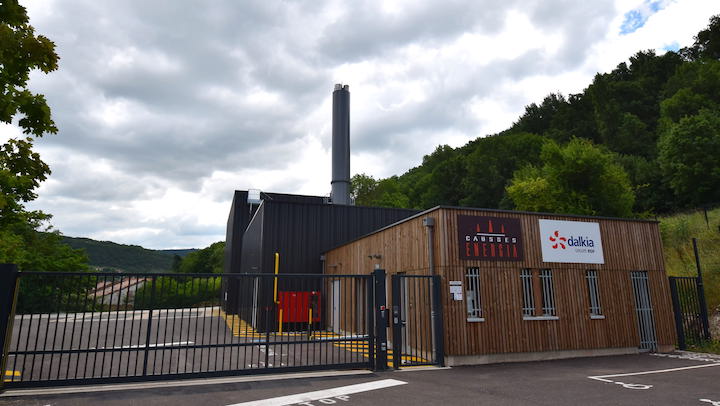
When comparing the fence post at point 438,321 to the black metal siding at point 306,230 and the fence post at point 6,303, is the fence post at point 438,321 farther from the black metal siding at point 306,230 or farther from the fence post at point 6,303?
the black metal siding at point 306,230

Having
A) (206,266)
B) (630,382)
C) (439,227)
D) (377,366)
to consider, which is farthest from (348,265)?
(206,266)

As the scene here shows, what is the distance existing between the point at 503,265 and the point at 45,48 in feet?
36.9

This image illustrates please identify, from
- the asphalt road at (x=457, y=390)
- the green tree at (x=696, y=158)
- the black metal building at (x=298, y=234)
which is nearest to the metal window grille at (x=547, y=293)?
the asphalt road at (x=457, y=390)

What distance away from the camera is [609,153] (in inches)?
1299

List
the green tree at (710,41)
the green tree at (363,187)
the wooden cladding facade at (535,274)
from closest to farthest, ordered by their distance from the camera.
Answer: the wooden cladding facade at (535,274)
the green tree at (710,41)
the green tree at (363,187)

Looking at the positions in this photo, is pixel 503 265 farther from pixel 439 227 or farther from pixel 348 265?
pixel 348 265

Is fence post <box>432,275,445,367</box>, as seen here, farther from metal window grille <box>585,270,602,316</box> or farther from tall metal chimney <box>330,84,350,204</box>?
tall metal chimney <box>330,84,350,204</box>

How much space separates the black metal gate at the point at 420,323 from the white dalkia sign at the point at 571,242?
3.71 meters

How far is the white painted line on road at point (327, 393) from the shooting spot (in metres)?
6.29

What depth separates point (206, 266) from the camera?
9306cm

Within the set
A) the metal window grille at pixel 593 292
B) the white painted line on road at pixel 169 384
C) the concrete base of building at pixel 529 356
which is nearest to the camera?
the white painted line on road at pixel 169 384

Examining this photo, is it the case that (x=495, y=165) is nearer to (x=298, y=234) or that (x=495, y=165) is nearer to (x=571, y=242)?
(x=298, y=234)

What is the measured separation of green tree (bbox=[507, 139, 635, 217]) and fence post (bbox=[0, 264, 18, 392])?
93.8 ft

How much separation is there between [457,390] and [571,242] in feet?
22.6
